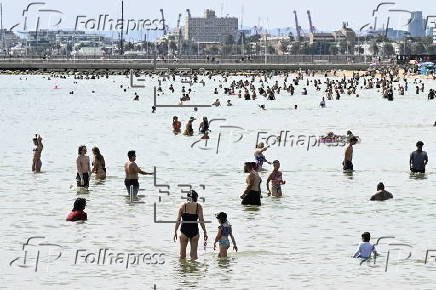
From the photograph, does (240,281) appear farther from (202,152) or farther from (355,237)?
(202,152)

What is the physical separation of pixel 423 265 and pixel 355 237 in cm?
347

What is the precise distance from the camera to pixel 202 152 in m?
55.2

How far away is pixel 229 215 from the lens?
32.1 m

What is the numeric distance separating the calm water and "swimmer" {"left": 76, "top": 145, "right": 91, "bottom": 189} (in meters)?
0.60

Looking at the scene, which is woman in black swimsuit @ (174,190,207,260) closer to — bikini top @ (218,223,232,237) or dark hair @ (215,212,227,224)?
dark hair @ (215,212,227,224)

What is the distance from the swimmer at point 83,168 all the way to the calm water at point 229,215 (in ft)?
1.97

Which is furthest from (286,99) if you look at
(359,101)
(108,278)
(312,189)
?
(108,278)

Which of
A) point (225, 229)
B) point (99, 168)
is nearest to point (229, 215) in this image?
point (225, 229)

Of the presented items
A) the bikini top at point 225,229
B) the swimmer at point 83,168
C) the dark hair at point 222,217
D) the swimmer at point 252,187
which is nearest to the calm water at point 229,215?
the swimmer at point 252,187

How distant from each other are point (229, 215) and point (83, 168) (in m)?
5.97

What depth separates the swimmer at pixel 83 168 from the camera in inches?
1357

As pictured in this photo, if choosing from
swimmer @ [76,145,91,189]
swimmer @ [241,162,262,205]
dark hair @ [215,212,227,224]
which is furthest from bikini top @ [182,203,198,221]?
swimmer @ [76,145,91,189]

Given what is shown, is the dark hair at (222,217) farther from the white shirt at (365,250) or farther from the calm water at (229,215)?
the white shirt at (365,250)

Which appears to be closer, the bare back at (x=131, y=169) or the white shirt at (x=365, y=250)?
the white shirt at (x=365, y=250)
